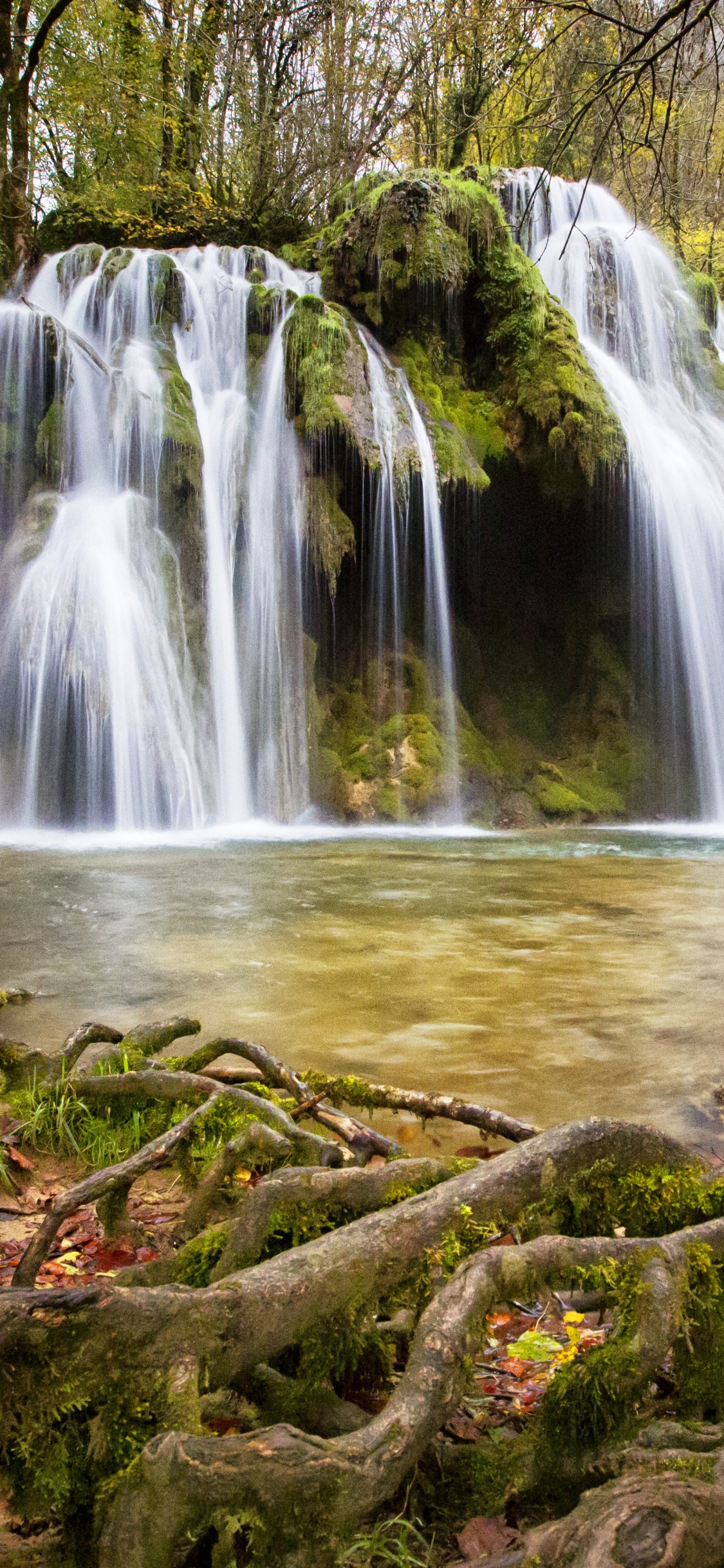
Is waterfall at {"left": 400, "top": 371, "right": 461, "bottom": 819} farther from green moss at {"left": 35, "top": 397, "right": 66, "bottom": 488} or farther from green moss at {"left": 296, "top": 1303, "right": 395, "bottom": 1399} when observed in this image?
green moss at {"left": 296, "top": 1303, "right": 395, "bottom": 1399}

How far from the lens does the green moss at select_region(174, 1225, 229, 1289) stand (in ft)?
5.92

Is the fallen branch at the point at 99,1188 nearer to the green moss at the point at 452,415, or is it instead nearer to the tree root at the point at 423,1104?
the tree root at the point at 423,1104

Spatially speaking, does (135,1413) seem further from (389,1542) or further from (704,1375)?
(704,1375)

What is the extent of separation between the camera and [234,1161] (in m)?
2.22

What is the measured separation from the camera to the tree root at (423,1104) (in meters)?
2.67

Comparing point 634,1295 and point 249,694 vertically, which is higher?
point 249,694

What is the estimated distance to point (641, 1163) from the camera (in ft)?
7.04

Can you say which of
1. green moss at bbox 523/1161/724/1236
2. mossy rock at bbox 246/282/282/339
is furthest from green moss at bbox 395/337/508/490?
green moss at bbox 523/1161/724/1236

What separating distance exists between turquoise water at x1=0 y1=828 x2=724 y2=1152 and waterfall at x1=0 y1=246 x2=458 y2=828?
341 cm

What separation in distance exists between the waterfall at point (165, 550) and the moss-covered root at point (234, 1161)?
36.6 ft

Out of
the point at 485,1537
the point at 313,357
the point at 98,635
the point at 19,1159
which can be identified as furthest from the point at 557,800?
the point at 485,1537

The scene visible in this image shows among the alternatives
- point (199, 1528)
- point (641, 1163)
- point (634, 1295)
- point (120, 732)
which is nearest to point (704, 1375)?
point (634, 1295)

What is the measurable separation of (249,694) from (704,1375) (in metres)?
13.8

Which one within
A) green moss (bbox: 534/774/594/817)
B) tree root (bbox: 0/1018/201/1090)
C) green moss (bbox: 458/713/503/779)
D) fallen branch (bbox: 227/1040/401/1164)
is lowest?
fallen branch (bbox: 227/1040/401/1164)
